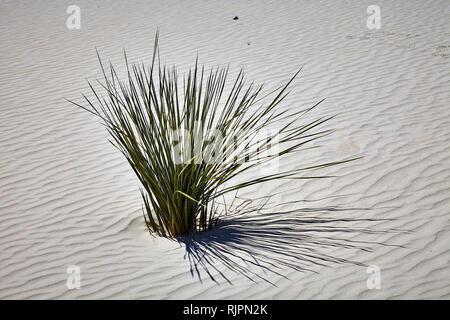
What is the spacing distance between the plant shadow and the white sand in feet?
0.05

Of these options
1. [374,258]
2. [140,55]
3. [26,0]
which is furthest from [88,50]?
[374,258]

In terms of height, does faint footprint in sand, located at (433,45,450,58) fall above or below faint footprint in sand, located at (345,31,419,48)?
below

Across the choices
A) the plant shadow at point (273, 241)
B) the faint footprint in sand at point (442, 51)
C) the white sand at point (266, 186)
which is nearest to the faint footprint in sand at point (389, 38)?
the white sand at point (266, 186)

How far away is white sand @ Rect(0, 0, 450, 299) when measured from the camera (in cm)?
364

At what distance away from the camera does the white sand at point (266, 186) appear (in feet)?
11.9

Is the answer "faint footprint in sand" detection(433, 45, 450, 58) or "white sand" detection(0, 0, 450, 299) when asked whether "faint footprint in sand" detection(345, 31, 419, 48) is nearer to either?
"white sand" detection(0, 0, 450, 299)

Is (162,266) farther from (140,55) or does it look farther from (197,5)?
(197,5)

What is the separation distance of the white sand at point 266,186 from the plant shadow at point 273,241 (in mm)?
15

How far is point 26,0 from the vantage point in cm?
1434

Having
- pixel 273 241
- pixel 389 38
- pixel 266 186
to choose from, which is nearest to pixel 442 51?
pixel 389 38

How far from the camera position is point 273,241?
4.07 metres

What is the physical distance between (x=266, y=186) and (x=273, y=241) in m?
1.17

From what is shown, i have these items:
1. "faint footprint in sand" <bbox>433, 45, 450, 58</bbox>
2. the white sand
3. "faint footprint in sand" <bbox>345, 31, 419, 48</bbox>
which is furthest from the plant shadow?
"faint footprint in sand" <bbox>345, 31, 419, 48</bbox>

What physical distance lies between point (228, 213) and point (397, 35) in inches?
281
